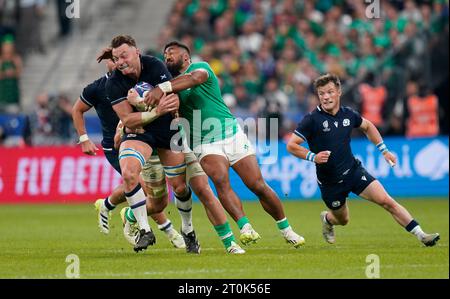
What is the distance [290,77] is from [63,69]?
7.88 meters

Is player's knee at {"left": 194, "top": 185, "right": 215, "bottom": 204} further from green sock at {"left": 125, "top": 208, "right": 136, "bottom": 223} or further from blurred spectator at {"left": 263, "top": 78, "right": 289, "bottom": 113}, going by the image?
blurred spectator at {"left": 263, "top": 78, "right": 289, "bottom": 113}

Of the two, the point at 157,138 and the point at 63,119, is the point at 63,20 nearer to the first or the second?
the point at 63,119

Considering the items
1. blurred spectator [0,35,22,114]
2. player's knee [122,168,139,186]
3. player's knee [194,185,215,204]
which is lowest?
player's knee [194,185,215,204]

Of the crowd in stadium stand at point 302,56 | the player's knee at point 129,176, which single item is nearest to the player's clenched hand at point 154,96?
the player's knee at point 129,176

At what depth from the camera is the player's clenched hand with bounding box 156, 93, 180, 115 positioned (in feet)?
44.7

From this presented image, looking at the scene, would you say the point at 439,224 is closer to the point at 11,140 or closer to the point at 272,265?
the point at 272,265

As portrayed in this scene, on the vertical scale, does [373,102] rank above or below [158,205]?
above

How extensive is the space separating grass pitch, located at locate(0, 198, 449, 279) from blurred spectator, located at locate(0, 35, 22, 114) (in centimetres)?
949

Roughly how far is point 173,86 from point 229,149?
3.77ft

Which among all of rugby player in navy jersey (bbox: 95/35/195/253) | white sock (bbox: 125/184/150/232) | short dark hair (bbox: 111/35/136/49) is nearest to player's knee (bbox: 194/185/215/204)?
rugby player in navy jersey (bbox: 95/35/195/253)

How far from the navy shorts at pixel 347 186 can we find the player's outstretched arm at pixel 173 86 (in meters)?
2.70

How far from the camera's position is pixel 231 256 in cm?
1360

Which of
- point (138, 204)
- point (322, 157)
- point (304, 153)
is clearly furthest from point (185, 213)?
point (322, 157)

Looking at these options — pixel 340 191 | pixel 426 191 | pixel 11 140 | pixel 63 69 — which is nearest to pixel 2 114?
pixel 11 140
